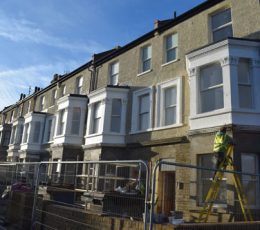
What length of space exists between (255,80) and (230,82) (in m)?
1.05

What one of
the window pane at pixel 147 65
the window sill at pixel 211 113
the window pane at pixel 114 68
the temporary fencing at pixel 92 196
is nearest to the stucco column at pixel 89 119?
the window pane at pixel 114 68

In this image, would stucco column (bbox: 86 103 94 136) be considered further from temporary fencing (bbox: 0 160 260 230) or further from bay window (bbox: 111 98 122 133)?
temporary fencing (bbox: 0 160 260 230)

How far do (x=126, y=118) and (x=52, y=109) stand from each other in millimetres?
10902

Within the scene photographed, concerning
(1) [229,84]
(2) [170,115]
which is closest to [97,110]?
(2) [170,115]

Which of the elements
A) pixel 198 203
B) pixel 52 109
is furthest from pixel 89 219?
pixel 52 109

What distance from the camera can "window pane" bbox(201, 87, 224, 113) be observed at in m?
12.6

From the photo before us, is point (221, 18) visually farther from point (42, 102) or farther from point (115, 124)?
point (42, 102)

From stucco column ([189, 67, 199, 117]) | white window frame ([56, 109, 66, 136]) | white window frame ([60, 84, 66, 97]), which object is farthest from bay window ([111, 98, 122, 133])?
white window frame ([60, 84, 66, 97])

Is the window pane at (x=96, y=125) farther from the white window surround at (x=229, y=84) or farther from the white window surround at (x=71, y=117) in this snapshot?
the white window surround at (x=229, y=84)

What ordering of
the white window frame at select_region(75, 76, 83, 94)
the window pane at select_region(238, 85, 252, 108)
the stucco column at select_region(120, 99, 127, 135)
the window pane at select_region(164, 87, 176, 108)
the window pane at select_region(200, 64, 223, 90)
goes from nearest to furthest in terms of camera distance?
the window pane at select_region(238, 85, 252, 108) < the window pane at select_region(200, 64, 223, 90) < the window pane at select_region(164, 87, 176, 108) < the stucco column at select_region(120, 99, 127, 135) < the white window frame at select_region(75, 76, 83, 94)

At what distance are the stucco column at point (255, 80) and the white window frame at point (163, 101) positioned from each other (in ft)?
11.1

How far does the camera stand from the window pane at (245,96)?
12.2 m

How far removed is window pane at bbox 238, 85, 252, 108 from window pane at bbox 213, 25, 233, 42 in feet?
8.89

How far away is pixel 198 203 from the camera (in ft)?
38.7
